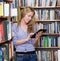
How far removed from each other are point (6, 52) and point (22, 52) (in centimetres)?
62

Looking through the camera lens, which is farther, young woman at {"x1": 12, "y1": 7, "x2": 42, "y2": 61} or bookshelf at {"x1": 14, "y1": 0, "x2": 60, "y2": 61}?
bookshelf at {"x1": 14, "y1": 0, "x2": 60, "y2": 61}

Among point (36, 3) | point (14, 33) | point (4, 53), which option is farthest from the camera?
point (36, 3)

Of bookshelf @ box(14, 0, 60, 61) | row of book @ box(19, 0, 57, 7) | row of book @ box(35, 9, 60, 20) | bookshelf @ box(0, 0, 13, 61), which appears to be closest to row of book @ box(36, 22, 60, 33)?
bookshelf @ box(14, 0, 60, 61)

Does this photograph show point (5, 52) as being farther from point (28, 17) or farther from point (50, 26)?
point (50, 26)

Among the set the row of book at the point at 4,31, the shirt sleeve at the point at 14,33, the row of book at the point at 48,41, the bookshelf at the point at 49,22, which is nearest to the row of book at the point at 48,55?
the bookshelf at the point at 49,22

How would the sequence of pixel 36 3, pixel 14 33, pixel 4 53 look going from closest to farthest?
pixel 4 53, pixel 14 33, pixel 36 3

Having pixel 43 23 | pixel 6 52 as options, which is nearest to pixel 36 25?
pixel 43 23

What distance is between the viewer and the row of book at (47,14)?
4031mm

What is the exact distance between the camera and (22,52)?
11.2 feet

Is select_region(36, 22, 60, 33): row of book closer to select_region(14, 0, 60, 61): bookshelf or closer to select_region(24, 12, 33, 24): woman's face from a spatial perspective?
select_region(14, 0, 60, 61): bookshelf

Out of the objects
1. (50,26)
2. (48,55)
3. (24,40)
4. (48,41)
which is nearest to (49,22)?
(50,26)

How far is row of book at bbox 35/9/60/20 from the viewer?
403 cm

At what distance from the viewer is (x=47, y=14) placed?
4.05 m

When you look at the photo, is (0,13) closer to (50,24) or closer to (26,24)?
(26,24)
